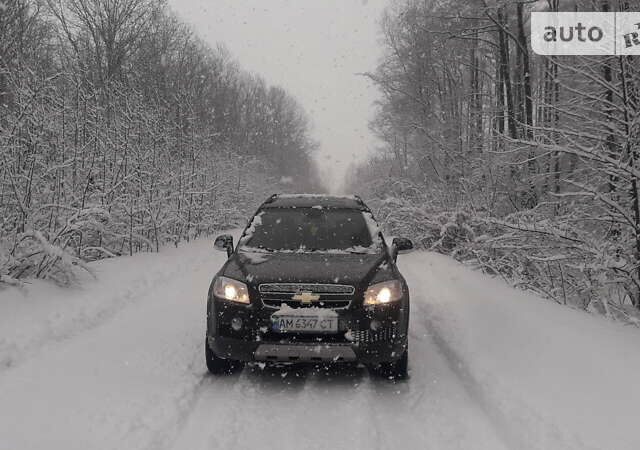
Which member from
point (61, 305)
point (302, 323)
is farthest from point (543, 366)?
point (61, 305)

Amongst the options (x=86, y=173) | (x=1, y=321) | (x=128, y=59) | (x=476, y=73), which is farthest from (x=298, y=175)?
(x=1, y=321)

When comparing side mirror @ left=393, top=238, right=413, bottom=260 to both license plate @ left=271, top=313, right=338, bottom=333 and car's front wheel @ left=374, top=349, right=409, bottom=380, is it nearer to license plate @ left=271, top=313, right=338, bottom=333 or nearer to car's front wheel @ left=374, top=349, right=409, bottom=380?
car's front wheel @ left=374, top=349, right=409, bottom=380

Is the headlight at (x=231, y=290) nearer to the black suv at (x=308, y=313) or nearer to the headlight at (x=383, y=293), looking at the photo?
the black suv at (x=308, y=313)

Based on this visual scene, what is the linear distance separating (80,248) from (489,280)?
24.6 ft

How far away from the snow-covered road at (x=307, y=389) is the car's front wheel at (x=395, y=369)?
0.09 metres

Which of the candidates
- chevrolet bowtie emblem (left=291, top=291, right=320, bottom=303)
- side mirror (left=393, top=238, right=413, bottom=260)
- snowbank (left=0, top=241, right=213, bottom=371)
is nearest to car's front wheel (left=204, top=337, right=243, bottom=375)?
chevrolet bowtie emblem (left=291, top=291, right=320, bottom=303)

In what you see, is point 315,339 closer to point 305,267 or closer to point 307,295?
point 307,295

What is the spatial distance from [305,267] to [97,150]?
7.18m

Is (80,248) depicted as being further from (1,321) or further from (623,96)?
(623,96)

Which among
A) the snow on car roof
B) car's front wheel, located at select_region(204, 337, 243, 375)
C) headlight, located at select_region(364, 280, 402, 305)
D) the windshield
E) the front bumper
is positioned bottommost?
car's front wheel, located at select_region(204, 337, 243, 375)

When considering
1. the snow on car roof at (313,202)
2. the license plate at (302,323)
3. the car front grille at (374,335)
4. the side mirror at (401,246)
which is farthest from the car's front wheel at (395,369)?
the snow on car roof at (313,202)

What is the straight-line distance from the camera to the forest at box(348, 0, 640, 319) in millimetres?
6492

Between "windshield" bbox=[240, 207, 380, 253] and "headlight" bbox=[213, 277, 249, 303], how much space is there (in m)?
0.80

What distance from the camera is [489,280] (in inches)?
359
